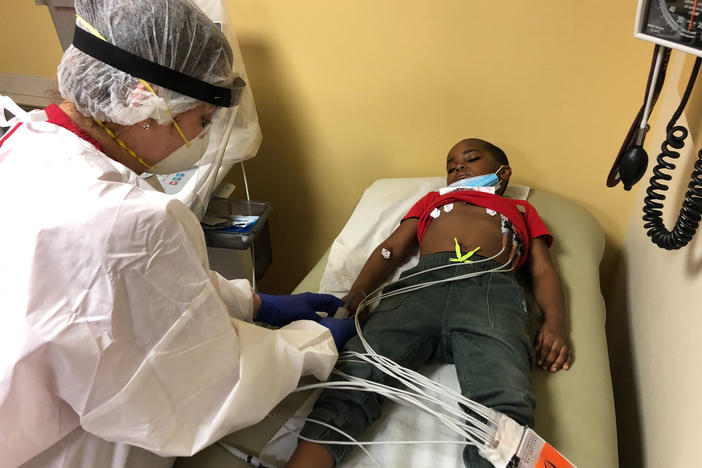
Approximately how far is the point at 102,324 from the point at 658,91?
3.66ft

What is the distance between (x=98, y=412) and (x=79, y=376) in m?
0.07

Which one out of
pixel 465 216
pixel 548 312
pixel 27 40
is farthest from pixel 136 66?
pixel 27 40

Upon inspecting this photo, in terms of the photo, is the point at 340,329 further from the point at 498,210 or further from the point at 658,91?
the point at 658,91

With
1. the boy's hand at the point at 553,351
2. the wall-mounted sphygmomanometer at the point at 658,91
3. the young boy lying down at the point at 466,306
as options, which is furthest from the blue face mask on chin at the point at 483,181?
the boy's hand at the point at 553,351

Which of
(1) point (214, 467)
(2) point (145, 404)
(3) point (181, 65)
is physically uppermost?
(3) point (181, 65)

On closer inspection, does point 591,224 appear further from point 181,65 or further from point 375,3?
point 181,65

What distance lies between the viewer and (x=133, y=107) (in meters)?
0.90

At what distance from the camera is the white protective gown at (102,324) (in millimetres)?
713

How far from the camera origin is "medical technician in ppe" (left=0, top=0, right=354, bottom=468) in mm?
717

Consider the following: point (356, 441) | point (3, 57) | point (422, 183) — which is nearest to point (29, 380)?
point (356, 441)

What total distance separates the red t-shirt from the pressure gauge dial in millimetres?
728

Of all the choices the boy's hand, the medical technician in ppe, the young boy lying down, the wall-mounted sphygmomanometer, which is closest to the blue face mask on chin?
the young boy lying down

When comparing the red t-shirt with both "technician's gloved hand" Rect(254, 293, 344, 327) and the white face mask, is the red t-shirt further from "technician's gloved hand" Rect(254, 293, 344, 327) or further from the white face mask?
the white face mask

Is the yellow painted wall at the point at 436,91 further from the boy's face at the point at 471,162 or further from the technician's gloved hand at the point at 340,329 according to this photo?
the technician's gloved hand at the point at 340,329
